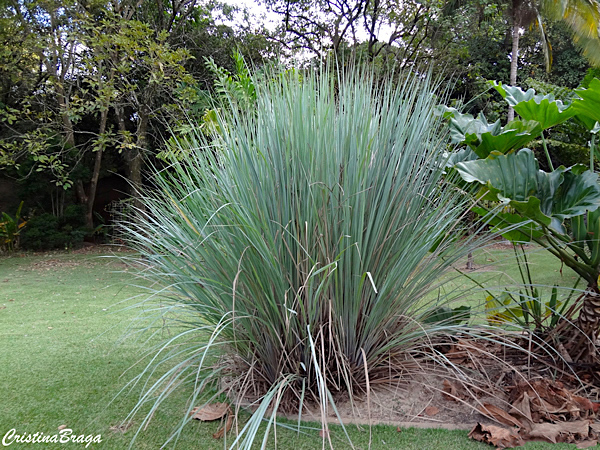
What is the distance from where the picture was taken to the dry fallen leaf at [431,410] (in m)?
1.81

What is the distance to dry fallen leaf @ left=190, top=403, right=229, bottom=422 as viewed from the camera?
1790 mm

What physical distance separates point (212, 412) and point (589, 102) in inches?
86.5

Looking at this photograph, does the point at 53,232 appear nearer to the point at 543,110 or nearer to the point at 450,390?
the point at 450,390

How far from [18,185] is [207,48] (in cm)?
651

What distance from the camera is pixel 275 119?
1.85 meters

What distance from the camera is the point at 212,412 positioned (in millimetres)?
1826

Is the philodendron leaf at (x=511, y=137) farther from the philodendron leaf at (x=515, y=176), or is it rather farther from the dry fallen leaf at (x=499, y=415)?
the dry fallen leaf at (x=499, y=415)

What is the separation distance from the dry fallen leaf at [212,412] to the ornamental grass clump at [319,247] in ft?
0.25

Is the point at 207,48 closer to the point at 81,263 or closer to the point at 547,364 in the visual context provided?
the point at 81,263

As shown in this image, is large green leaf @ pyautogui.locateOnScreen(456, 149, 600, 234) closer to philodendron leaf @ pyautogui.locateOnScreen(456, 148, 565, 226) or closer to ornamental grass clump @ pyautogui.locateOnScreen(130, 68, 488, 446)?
philodendron leaf @ pyautogui.locateOnScreen(456, 148, 565, 226)

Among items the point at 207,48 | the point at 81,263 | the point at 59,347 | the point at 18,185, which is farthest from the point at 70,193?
the point at 59,347

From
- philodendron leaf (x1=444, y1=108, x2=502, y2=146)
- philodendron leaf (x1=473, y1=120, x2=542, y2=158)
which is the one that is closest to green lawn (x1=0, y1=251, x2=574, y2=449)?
philodendron leaf (x1=473, y1=120, x2=542, y2=158)

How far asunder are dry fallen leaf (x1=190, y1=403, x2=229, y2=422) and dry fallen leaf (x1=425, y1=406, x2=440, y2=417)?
87 cm

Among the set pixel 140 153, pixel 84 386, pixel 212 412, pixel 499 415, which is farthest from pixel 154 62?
pixel 499 415
